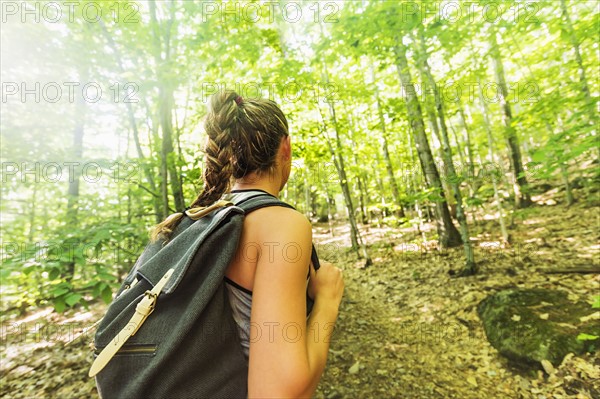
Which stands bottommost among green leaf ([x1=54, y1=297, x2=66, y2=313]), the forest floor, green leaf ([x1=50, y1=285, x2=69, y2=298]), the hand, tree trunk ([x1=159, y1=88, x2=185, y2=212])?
the forest floor

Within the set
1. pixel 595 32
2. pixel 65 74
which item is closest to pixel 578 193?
pixel 595 32

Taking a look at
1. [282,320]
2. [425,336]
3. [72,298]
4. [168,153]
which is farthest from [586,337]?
[168,153]

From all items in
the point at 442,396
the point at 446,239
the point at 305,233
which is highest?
the point at 305,233

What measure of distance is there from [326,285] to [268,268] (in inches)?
17.6

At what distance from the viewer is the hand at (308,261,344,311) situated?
1265 millimetres

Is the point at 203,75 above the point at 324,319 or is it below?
above

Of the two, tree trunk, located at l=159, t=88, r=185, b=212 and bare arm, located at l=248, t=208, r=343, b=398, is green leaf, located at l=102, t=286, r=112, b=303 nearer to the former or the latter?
bare arm, located at l=248, t=208, r=343, b=398

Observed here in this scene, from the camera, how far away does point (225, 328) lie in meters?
0.99

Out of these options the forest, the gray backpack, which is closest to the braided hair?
the gray backpack

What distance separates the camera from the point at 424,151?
732cm

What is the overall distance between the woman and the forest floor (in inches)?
99.3

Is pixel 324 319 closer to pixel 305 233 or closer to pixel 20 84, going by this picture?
pixel 305 233

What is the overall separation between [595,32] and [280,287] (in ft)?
18.0

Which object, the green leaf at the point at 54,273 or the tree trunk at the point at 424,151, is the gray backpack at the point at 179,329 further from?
the tree trunk at the point at 424,151
